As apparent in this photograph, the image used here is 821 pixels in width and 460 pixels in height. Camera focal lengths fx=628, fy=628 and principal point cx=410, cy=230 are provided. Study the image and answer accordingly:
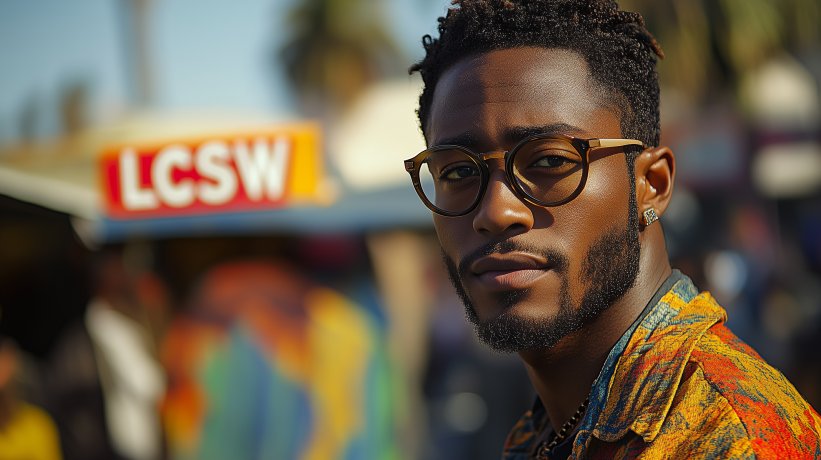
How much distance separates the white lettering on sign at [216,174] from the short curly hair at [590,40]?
343 cm

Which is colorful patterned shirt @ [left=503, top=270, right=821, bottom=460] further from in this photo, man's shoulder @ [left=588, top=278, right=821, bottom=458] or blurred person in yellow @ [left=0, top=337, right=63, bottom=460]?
blurred person in yellow @ [left=0, top=337, right=63, bottom=460]

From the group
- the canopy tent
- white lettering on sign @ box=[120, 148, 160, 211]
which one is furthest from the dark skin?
white lettering on sign @ box=[120, 148, 160, 211]

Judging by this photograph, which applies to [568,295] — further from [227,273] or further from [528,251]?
[227,273]

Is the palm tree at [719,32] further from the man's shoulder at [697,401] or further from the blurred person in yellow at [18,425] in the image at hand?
the blurred person in yellow at [18,425]

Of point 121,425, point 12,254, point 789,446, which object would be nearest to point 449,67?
point 789,446

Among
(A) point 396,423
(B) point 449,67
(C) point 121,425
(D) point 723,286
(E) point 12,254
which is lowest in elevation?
(A) point 396,423

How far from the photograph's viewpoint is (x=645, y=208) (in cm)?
154

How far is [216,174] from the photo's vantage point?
4852 mm

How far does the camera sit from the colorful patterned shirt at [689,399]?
3.50ft

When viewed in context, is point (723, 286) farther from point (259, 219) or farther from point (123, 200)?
point (123, 200)

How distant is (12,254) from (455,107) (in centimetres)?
532

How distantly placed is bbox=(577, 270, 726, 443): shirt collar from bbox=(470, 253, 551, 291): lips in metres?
0.24

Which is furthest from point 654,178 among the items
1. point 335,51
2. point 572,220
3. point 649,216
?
point 335,51

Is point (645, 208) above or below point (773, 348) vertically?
above
